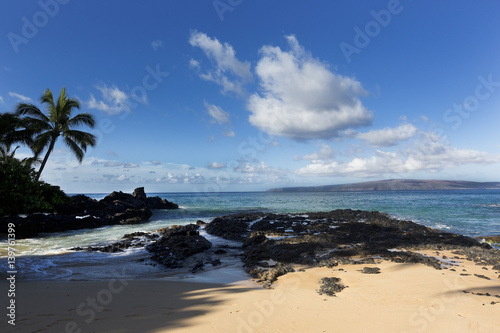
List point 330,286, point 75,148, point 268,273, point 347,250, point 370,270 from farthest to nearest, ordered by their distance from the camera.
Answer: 1. point 75,148
2. point 347,250
3. point 370,270
4. point 268,273
5. point 330,286

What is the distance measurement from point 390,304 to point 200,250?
7384 mm

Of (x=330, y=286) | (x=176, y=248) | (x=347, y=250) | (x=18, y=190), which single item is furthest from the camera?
(x=18, y=190)

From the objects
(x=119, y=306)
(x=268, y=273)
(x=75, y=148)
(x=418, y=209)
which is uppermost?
(x=75, y=148)

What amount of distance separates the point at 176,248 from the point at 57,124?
63.9 ft

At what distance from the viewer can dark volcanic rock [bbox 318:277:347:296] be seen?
5.54m

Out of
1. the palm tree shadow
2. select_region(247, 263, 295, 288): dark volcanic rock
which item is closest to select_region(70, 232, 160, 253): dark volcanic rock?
the palm tree shadow

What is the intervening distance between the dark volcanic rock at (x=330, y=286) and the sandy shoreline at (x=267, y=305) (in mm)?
179

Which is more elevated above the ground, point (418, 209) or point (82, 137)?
point (82, 137)

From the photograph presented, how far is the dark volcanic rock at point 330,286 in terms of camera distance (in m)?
5.54

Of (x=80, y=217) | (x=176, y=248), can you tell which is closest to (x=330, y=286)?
(x=176, y=248)

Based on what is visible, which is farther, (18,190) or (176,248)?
(18,190)

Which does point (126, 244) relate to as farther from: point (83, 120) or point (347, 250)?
point (83, 120)

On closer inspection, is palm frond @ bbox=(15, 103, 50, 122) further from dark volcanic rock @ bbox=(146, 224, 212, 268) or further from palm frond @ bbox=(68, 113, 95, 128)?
dark volcanic rock @ bbox=(146, 224, 212, 268)

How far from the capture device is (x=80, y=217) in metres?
20.1
